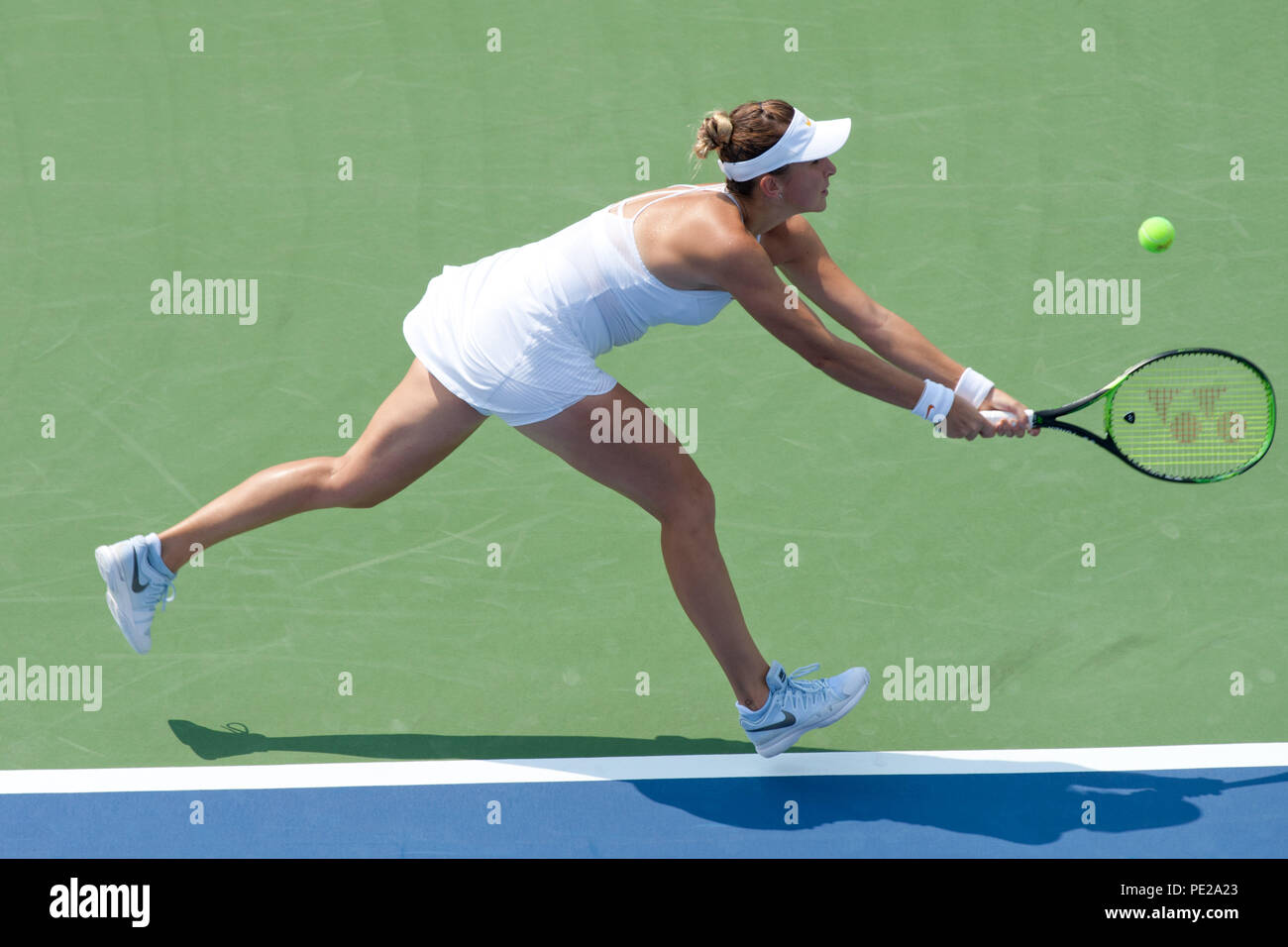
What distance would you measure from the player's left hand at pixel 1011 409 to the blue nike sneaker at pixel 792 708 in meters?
0.74

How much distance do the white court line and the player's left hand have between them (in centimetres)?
82

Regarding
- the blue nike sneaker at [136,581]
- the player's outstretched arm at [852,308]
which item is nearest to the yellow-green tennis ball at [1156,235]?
the player's outstretched arm at [852,308]

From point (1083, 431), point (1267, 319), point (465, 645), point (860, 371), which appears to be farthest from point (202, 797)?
point (1267, 319)

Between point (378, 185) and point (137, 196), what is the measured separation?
2.91ft

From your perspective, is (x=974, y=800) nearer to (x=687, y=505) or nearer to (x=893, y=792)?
(x=893, y=792)

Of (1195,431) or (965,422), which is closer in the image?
(965,422)

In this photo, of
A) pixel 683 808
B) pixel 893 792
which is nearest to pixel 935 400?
pixel 893 792

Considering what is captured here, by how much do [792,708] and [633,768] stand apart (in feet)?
1.42

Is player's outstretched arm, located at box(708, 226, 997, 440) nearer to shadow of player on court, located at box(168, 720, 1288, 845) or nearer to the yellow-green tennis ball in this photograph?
shadow of player on court, located at box(168, 720, 1288, 845)

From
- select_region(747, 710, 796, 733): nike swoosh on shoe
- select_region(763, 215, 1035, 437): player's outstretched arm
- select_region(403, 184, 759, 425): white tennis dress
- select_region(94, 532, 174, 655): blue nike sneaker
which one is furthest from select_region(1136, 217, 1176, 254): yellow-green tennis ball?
select_region(94, 532, 174, 655): blue nike sneaker

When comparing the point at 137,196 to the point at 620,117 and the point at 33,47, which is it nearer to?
the point at 33,47

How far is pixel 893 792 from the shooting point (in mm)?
3881

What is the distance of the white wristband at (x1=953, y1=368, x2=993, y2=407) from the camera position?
12.9 feet

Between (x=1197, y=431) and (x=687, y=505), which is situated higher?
(x=1197, y=431)
